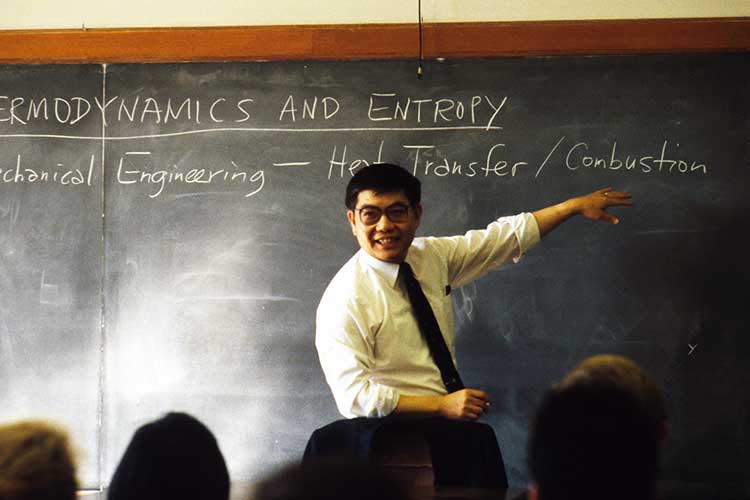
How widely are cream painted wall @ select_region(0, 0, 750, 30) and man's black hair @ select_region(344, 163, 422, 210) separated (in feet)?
2.83

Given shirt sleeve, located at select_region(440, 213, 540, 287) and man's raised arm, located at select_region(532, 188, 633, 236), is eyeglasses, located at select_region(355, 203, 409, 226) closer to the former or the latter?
shirt sleeve, located at select_region(440, 213, 540, 287)

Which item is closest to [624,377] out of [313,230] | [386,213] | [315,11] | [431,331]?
[431,331]

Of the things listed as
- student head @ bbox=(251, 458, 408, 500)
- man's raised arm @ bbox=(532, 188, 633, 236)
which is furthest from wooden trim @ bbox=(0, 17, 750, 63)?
student head @ bbox=(251, 458, 408, 500)

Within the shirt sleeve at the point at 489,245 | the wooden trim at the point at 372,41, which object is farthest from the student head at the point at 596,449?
the wooden trim at the point at 372,41

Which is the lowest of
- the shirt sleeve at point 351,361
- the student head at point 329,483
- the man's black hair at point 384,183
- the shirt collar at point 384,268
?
the student head at point 329,483

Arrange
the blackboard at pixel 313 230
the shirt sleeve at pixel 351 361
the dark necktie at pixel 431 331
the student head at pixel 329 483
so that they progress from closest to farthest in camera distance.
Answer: the student head at pixel 329 483, the shirt sleeve at pixel 351 361, the dark necktie at pixel 431 331, the blackboard at pixel 313 230

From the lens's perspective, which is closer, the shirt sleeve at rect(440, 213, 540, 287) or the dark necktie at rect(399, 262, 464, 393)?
the dark necktie at rect(399, 262, 464, 393)

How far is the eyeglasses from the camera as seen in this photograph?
10.6 feet

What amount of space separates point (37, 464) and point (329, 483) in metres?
0.40

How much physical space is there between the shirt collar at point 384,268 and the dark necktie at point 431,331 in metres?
0.02

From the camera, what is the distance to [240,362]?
3.77 meters

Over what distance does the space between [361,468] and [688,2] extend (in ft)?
10.6

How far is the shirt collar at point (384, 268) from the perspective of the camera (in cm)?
321

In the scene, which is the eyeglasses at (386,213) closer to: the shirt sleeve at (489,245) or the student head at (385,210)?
the student head at (385,210)
